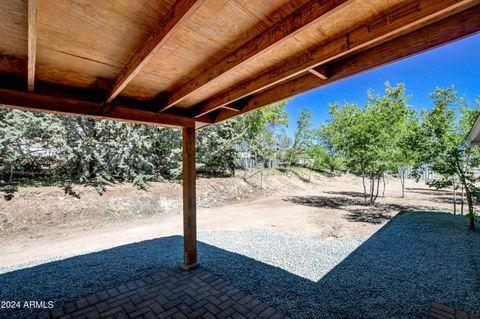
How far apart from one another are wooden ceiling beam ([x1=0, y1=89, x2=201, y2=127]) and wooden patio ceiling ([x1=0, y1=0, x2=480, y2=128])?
0.01 meters

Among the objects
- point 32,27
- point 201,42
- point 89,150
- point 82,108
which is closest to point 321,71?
point 201,42

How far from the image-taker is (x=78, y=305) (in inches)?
105

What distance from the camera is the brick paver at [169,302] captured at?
8.19ft

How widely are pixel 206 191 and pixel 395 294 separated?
30.3ft

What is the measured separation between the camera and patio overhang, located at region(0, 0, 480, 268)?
4.41ft

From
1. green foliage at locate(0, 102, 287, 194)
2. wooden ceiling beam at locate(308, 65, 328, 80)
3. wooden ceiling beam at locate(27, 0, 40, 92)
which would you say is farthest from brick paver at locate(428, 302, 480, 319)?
green foliage at locate(0, 102, 287, 194)

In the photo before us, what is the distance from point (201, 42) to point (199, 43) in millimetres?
24

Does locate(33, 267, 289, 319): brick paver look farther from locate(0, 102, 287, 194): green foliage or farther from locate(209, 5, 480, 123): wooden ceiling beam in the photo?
locate(0, 102, 287, 194): green foliage

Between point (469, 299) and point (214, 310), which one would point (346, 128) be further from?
point (214, 310)

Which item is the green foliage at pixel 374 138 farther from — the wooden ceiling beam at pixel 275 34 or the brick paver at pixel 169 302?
the wooden ceiling beam at pixel 275 34

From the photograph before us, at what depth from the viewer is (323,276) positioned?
11.2 feet
